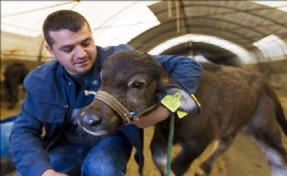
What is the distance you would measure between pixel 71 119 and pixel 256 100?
3.33 ft

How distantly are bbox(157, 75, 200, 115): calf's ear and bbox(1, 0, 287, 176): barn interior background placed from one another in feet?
1.19

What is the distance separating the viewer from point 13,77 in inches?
230

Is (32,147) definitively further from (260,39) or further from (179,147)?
(260,39)

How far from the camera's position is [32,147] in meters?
1.50

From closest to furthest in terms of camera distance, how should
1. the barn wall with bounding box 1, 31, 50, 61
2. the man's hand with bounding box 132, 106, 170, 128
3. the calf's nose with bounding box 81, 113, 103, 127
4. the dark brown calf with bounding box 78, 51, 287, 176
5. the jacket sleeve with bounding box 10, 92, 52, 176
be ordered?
the calf's nose with bounding box 81, 113, 103, 127 < the dark brown calf with bounding box 78, 51, 287, 176 < the man's hand with bounding box 132, 106, 170, 128 < the jacket sleeve with bounding box 10, 92, 52, 176 < the barn wall with bounding box 1, 31, 50, 61

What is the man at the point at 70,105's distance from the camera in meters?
1.44

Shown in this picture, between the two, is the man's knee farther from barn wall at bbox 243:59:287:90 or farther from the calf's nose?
barn wall at bbox 243:59:287:90

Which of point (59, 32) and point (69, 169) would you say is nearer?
point (59, 32)

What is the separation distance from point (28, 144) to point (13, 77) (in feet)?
15.3

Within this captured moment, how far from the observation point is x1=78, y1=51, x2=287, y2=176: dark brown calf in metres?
1.20

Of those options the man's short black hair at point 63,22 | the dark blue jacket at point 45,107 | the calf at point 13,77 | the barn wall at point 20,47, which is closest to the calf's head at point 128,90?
the dark blue jacket at point 45,107

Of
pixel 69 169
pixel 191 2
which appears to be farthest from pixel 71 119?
pixel 191 2

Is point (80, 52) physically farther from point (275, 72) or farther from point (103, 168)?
point (275, 72)

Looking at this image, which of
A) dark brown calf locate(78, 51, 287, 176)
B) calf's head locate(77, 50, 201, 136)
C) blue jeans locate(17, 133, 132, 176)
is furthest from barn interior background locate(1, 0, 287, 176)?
blue jeans locate(17, 133, 132, 176)
